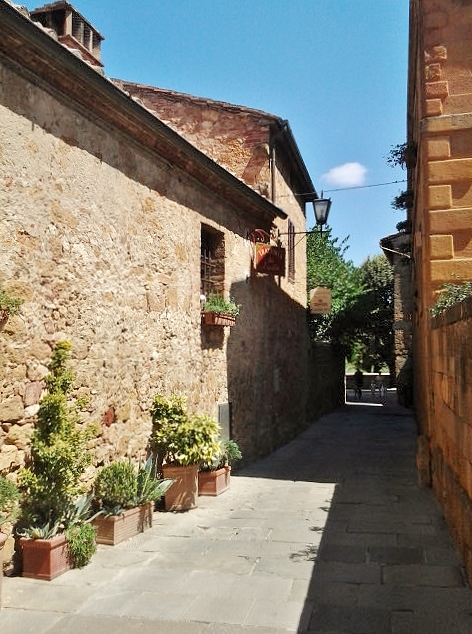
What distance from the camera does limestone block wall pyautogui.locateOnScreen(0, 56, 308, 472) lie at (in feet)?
15.5

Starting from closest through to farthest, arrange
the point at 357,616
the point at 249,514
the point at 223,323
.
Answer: the point at 357,616 → the point at 249,514 → the point at 223,323

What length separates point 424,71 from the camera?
7375mm

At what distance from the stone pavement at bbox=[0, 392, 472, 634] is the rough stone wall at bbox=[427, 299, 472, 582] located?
309 millimetres

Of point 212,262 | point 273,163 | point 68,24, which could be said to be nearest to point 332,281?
point 273,163

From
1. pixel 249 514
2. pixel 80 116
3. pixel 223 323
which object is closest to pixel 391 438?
pixel 223 323

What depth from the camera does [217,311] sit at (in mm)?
8383

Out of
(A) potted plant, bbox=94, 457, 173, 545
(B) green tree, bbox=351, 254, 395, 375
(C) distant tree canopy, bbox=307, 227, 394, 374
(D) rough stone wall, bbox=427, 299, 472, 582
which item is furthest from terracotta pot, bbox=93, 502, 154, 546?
(B) green tree, bbox=351, 254, 395, 375

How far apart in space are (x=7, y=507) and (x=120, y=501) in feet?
4.46

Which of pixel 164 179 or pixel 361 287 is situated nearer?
pixel 164 179

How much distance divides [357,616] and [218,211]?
21.4 ft

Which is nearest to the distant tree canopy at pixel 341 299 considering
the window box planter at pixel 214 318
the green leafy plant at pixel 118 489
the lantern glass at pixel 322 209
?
the lantern glass at pixel 322 209

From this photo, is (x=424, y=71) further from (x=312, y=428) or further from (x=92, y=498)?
(x=312, y=428)

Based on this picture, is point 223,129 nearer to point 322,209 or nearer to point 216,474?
point 322,209

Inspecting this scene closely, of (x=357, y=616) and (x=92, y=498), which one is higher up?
(x=92, y=498)
